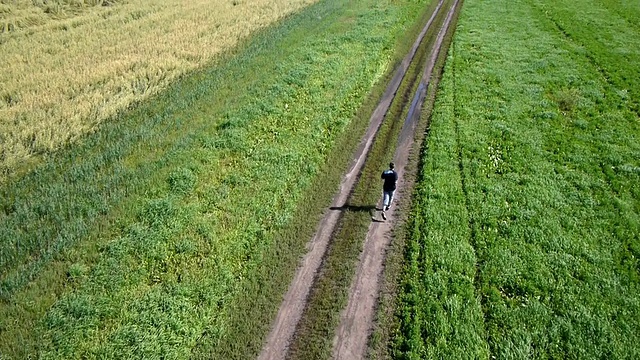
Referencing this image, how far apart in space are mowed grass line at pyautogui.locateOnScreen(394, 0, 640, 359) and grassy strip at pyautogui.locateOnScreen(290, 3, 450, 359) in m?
1.93

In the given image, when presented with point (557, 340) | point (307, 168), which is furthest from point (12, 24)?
point (557, 340)

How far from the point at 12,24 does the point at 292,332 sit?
3864 centimetres

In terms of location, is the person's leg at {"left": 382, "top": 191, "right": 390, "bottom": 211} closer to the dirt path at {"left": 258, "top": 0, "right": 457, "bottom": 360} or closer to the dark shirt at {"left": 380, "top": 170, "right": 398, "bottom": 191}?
the dark shirt at {"left": 380, "top": 170, "right": 398, "bottom": 191}

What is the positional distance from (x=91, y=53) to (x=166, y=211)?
20729 mm

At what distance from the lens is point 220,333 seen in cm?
1265

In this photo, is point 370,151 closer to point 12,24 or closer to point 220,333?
point 220,333

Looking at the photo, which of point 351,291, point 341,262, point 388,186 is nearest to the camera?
point 351,291

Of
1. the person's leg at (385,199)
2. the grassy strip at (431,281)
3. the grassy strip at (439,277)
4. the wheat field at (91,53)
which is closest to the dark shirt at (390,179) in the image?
the person's leg at (385,199)

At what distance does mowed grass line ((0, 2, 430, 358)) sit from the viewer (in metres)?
12.7

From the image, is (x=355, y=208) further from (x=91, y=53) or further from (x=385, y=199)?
(x=91, y=53)

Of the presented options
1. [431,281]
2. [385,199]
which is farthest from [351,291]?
[385,199]

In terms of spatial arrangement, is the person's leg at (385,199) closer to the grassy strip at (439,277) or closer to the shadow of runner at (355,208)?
the shadow of runner at (355,208)

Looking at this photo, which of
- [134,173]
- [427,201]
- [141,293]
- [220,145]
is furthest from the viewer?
[220,145]

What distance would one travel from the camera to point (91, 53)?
3181 cm
